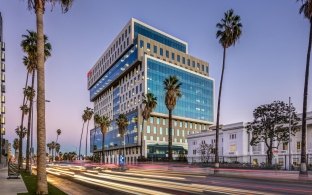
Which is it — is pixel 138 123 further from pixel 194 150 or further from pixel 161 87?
pixel 194 150

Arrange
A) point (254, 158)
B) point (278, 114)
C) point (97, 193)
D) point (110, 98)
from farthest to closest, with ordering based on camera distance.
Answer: point (110, 98) < point (254, 158) < point (278, 114) < point (97, 193)

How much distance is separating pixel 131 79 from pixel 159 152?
27734 millimetres

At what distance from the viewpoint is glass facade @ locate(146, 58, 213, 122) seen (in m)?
126

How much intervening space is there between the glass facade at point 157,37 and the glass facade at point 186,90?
13.5m

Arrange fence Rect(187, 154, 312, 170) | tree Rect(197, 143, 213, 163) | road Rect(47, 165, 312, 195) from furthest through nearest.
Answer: tree Rect(197, 143, 213, 163) → fence Rect(187, 154, 312, 170) → road Rect(47, 165, 312, 195)

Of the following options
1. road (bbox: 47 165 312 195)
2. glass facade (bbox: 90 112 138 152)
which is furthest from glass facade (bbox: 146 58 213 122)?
road (bbox: 47 165 312 195)

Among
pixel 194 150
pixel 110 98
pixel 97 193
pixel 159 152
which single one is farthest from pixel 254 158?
pixel 110 98

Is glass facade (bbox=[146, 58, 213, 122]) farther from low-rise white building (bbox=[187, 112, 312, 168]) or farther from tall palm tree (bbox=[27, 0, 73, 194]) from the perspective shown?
tall palm tree (bbox=[27, 0, 73, 194])

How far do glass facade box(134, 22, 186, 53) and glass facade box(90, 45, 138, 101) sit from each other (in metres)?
7.58

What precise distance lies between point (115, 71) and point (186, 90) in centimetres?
3050

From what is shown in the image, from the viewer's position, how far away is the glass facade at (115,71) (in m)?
131

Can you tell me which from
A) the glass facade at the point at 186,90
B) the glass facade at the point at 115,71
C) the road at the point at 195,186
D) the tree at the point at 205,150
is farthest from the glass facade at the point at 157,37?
the road at the point at 195,186

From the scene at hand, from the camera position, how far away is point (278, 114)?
6338 cm

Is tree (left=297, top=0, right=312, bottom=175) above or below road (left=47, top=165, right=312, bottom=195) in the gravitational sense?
above
